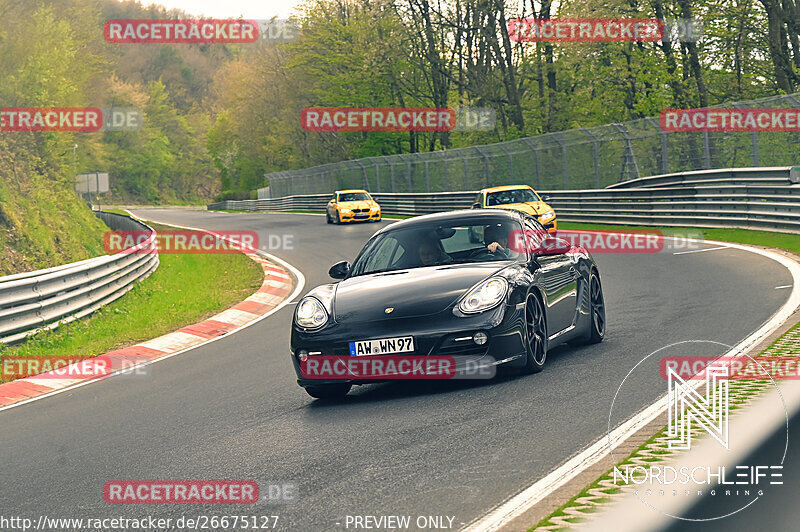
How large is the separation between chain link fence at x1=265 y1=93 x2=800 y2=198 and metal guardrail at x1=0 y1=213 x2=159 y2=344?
13.7 metres

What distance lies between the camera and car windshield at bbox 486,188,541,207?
79.5 feet

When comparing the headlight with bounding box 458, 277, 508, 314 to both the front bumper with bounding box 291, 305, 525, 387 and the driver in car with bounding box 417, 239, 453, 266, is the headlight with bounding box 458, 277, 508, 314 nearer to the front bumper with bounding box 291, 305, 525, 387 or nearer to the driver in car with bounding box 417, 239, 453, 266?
the front bumper with bounding box 291, 305, 525, 387

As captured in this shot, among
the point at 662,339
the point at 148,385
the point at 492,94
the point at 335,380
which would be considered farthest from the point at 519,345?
the point at 492,94

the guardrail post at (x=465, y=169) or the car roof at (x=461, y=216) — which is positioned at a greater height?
the guardrail post at (x=465, y=169)

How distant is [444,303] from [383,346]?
55 cm

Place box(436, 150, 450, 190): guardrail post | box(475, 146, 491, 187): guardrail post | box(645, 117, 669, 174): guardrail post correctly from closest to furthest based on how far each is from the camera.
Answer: box(645, 117, 669, 174): guardrail post
box(475, 146, 491, 187): guardrail post
box(436, 150, 450, 190): guardrail post

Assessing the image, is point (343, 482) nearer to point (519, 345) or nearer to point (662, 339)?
point (519, 345)

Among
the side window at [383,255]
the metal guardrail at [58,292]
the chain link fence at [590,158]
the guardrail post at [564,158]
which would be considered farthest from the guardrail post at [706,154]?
the side window at [383,255]

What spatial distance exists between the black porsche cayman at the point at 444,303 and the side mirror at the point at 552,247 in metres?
0.02

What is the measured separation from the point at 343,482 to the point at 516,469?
856mm

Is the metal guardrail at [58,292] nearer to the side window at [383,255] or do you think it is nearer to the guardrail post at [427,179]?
the side window at [383,255]

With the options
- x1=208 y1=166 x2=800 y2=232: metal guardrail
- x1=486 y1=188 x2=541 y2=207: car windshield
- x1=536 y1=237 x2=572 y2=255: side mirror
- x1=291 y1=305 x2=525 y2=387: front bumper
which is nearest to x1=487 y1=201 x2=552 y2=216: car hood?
x1=486 y1=188 x2=541 y2=207: car windshield

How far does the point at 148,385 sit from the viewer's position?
9.45 meters

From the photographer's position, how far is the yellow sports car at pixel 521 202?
23766 mm
